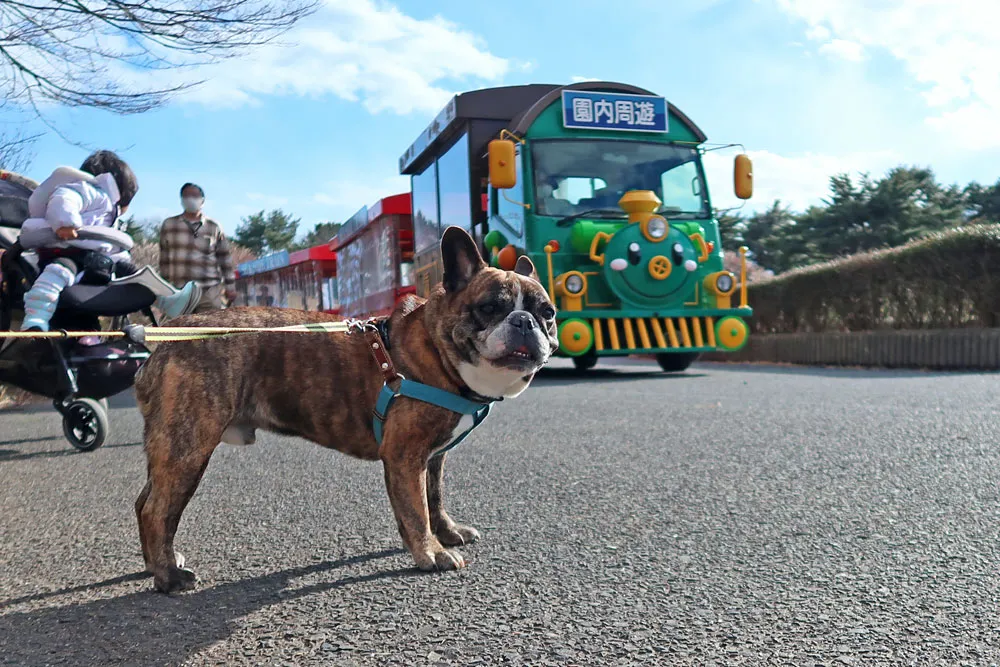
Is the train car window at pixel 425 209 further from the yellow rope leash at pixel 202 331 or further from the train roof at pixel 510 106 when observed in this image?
the yellow rope leash at pixel 202 331

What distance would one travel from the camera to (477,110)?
10.1m

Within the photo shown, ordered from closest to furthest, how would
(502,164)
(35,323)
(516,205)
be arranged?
(35,323)
(502,164)
(516,205)

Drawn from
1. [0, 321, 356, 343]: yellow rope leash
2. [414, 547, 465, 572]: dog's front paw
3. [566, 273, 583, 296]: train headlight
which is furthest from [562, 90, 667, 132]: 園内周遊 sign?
[414, 547, 465, 572]: dog's front paw

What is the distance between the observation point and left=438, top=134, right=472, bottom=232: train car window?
33.6 feet

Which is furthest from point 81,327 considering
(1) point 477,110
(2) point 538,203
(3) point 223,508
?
(1) point 477,110

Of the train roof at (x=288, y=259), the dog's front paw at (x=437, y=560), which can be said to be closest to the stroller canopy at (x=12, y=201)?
the dog's front paw at (x=437, y=560)

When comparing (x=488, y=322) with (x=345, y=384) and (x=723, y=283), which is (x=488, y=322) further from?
(x=723, y=283)

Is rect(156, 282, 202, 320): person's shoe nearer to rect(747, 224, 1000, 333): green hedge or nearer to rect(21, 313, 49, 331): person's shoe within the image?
rect(21, 313, 49, 331): person's shoe

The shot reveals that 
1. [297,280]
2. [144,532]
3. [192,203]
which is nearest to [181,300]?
[144,532]

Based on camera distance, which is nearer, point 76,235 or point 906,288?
point 76,235

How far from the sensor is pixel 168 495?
246cm

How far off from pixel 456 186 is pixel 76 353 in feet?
20.6

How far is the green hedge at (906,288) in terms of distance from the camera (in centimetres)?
1138

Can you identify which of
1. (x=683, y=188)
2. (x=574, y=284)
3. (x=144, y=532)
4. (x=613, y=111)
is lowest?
(x=144, y=532)
